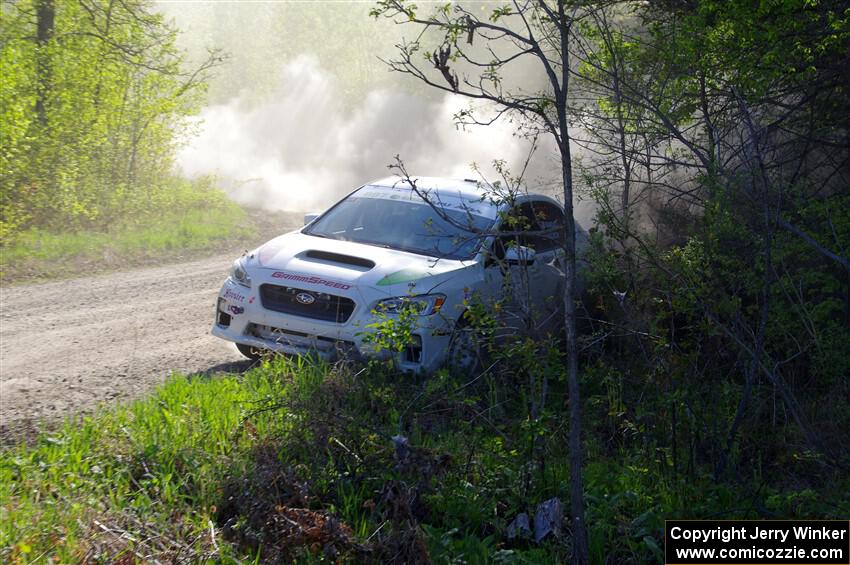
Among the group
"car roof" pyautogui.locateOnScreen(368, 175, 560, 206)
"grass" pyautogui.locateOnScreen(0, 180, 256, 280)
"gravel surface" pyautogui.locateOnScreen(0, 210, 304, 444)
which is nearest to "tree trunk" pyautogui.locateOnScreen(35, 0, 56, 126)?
"grass" pyautogui.locateOnScreen(0, 180, 256, 280)

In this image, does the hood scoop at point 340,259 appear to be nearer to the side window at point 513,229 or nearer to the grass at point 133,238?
the side window at point 513,229

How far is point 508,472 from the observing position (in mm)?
5109

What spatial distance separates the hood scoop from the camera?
750 centimetres

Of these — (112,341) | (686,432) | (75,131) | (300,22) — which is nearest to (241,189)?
(75,131)

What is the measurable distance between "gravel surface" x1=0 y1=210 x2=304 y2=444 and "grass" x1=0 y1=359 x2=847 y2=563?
0.85m

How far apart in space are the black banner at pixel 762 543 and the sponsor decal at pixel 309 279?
11.4 feet

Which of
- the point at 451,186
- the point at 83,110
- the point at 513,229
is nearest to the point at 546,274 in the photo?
the point at 451,186

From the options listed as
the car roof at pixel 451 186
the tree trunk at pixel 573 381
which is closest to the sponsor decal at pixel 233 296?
the car roof at pixel 451 186

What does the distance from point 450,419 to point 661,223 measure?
399 cm

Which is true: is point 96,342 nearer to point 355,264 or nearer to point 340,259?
point 340,259

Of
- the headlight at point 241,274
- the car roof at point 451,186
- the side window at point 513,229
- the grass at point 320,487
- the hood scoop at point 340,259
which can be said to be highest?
the car roof at point 451,186

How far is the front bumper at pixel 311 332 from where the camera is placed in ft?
22.7

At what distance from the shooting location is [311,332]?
7.14 meters

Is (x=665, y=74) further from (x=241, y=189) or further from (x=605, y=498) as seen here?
(x=241, y=189)
